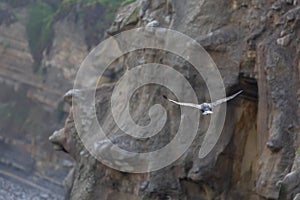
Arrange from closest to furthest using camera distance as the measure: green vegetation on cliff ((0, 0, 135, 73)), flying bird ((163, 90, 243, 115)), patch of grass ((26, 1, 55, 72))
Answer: flying bird ((163, 90, 243, 115))
green vegetation on cliff ((0, 0, 135, 73))
patch of grass ((26, 1, 55, 72))

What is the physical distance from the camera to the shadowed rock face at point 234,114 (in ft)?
44.1

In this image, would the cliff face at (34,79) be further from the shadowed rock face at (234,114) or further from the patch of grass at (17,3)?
the shadowed rock face at (234,114)

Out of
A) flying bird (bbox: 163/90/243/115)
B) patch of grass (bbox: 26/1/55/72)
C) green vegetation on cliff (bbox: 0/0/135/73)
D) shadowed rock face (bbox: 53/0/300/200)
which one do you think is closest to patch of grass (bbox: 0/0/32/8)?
green vegetation on cliff (bbox: 0/0/135/73)

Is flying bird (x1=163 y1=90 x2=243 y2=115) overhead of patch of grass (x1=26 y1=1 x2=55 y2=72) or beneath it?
beneath

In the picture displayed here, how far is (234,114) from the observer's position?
50.5ft

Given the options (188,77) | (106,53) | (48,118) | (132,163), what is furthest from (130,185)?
(48,118)

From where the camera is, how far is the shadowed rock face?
13.4 metres

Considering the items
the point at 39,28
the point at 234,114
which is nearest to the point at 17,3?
the point at 39,28

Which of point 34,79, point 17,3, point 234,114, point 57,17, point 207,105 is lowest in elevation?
point 207,105

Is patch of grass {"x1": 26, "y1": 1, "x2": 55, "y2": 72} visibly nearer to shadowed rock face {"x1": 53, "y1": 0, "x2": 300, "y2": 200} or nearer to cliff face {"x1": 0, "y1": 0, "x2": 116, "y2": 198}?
cliff face {"x1": 0, "y1": 0, "x2": 116, "y2": 198}

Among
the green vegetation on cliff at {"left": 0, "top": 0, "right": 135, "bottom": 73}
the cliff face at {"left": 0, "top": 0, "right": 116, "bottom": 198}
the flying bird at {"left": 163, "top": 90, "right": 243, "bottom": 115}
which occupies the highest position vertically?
the green vegetation on cliff at {"left": 0, "top": 0, "right": 135, "bottom": 73}

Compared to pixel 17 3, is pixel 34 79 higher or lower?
lower

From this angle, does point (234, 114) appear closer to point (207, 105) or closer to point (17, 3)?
point (207, 105)

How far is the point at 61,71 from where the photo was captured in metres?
39.9
